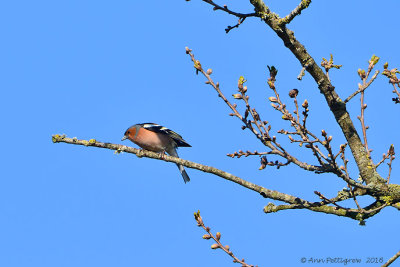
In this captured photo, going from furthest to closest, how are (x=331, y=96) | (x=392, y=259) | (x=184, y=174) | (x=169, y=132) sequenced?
(x=184, y=174) < (x=169, y=132) < (x=331, y=96) < (x=392, y=259)

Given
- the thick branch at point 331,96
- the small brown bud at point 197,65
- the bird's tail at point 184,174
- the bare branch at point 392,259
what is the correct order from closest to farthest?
the bare branch at point 392,259 < the small brown bud at point 197,65 < the thick branch at point 331,96 < the bird's tail at point 184,174

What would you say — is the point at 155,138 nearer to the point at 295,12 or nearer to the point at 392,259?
the point at 295,12

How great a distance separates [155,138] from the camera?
11.4 m

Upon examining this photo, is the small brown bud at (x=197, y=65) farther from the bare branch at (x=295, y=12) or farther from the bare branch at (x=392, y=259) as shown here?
the bare branch at (x=392, y=259)

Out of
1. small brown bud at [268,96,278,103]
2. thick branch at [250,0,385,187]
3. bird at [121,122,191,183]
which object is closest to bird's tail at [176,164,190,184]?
bird at [121,122,191,183]

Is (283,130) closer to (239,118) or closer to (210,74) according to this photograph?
(239,118)

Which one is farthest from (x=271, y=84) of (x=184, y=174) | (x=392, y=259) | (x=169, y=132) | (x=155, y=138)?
(x=184, y=174)

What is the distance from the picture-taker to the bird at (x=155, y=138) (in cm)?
1138

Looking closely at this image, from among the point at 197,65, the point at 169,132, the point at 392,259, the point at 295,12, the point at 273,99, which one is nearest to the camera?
the point at 392,259

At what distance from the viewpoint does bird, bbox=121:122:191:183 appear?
11383 mm

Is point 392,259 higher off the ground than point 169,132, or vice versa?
point 169,132

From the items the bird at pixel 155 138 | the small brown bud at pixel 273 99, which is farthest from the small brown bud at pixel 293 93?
the bird at pixel 155 138

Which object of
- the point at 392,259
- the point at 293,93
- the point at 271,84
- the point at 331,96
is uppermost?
the point at 331,96

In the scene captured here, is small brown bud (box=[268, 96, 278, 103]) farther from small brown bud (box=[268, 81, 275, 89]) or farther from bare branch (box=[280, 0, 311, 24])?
bare branch (box=[280, 0, 311, 24])
